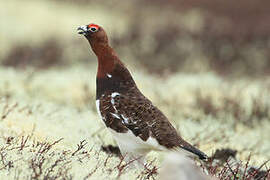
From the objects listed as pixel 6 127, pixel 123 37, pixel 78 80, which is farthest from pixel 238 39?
pixel 6 127

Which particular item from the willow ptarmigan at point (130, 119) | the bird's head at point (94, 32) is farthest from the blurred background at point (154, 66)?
the bird's head at point (94, 32)

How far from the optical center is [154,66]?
1546 cm

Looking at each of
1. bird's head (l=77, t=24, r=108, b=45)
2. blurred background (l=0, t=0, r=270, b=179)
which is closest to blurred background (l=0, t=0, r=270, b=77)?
blurred background (l=0, t=0, r=270, b=179)

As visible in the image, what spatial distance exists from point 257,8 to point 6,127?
16055 mm

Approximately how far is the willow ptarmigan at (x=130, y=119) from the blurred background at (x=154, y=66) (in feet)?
1.99

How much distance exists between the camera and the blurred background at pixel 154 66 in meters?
7.02

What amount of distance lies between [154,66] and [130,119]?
10.6m

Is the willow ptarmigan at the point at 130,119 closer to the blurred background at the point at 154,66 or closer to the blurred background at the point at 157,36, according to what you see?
the blurred background at the point at 154,66

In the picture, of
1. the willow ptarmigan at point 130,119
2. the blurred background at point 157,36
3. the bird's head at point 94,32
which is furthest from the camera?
the blurred background at point 157,36

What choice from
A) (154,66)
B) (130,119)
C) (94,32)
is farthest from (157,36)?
(130,119)

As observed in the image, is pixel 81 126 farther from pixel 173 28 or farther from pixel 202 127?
pixel 173 28

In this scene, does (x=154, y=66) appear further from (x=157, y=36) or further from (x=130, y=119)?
(x=130, y=119)

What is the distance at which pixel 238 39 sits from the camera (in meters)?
16.3

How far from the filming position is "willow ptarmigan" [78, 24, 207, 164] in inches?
193
